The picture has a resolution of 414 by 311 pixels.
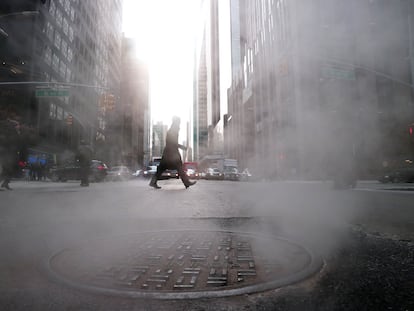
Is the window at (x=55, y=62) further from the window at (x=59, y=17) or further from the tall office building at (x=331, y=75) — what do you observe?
the tall office building at (x=331, y=75)

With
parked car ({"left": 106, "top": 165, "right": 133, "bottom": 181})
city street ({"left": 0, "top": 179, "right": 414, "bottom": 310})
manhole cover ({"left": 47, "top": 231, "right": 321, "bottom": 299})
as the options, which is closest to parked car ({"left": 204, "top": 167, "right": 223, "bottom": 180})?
parked car ({"left": 106, "top": 165, "right": 133, "bottom": 181})

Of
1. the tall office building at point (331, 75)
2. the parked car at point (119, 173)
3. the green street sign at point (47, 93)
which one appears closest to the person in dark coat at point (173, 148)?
the tall office building at point (331, 75)

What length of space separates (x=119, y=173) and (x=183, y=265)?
11196 mm

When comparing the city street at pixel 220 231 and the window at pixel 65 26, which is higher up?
the window at pixel 65 26

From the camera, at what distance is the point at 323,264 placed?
4.37 ft

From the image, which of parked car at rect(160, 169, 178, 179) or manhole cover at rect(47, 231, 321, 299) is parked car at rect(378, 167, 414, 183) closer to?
manhole cover at rect(47, 231, 321, 299)

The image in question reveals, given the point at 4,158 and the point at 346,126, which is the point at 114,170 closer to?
the point at 4,158

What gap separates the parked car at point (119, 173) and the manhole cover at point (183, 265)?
961 centimetres

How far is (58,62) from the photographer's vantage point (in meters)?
2.48

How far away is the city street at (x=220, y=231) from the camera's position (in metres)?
0.95

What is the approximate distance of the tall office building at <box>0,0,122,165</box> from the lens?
189 centimetres

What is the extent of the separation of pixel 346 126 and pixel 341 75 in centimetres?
57

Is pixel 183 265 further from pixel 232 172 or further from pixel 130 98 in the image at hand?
pixel 232 172

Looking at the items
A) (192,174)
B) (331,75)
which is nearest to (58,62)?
(331,75)
